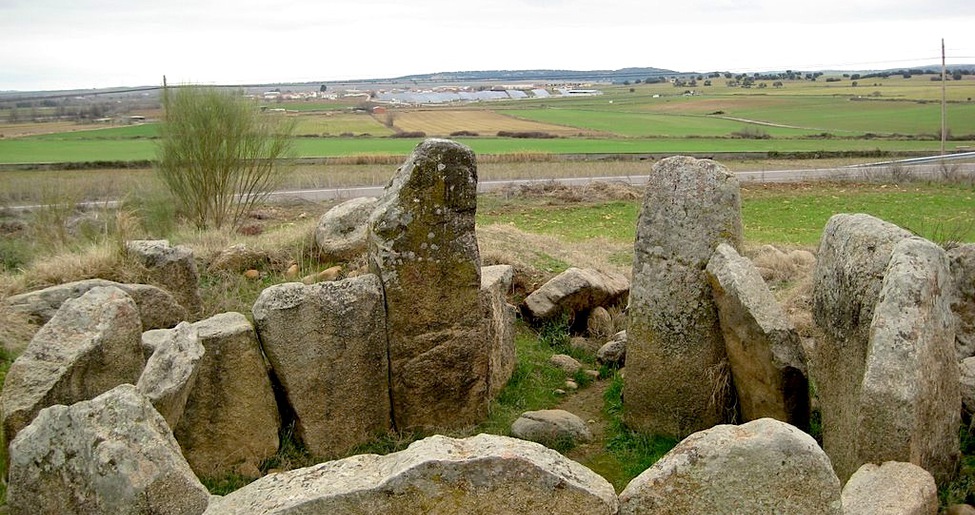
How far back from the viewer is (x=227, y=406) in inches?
292

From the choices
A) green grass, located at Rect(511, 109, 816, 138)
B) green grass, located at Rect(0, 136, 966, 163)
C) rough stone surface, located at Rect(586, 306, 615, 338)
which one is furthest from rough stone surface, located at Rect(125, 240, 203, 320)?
green grass, located at Rect(511, 109, 816, 138)

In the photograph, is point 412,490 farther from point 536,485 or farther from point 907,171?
point 907,171

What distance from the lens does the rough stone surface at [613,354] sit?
10.2 meters

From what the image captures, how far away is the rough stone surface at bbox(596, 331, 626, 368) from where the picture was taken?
10250 mm

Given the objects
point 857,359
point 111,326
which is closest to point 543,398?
point 857,359

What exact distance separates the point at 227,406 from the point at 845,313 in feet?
16.3

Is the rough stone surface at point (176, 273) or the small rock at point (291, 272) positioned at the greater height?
the rough stone surface at point (176, 273)

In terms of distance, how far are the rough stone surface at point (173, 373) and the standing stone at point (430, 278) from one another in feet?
5.92

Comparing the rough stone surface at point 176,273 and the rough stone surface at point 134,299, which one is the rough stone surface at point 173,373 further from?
the rough stone surface at point 176,273

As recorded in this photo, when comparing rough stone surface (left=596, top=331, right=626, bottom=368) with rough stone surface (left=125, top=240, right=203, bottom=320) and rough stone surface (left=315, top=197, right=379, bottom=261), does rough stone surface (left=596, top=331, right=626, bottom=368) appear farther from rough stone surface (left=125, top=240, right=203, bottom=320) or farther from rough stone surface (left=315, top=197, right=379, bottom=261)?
rough stone surface (left=125, top=240, right=203, bottom=320)

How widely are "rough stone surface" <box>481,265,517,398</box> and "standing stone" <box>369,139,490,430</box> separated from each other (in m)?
0.67

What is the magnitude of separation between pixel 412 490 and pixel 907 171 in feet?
103

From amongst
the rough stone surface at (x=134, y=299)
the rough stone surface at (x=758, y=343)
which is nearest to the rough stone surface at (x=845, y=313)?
the rough stone surface at (x=758, y=343)

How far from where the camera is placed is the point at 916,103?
2825 inches
